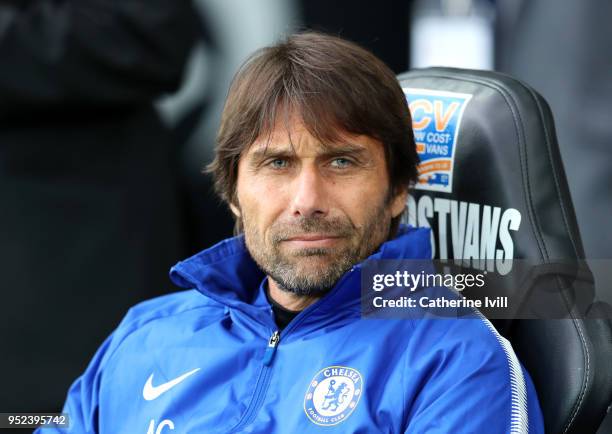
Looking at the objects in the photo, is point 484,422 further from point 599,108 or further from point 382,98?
point 599,108

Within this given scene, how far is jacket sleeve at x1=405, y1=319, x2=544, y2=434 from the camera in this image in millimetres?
2066

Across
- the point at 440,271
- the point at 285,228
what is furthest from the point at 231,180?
the point at 440,271

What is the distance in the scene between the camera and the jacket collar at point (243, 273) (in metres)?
2.34

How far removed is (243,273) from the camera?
2643 mm

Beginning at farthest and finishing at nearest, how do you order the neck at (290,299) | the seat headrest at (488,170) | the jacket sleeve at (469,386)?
the neck at (290,299)
the seat headrest at (488,170)
the jacket sleeve at (469,386)

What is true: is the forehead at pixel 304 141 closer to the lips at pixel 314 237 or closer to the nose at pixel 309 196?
the nose at pixel 309 196

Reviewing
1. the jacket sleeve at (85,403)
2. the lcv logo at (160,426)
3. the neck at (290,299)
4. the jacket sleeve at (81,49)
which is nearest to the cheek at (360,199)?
the neck at (290,299)

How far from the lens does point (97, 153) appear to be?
371 centimetres

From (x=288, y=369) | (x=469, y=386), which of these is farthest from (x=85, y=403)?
(x=469, y=386)

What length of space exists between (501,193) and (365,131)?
294 millimetres

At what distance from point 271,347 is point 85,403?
0.50 meters

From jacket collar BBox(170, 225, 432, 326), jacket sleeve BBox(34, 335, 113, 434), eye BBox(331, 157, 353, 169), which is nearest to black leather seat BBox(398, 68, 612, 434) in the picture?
jacket collar BBox(170, 225, 432, 326)

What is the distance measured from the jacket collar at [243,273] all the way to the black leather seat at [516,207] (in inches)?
4.5

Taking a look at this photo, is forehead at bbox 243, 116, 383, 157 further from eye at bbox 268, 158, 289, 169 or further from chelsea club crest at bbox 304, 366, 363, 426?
chelsea club crest at bbox 304, 366, 363, 426
